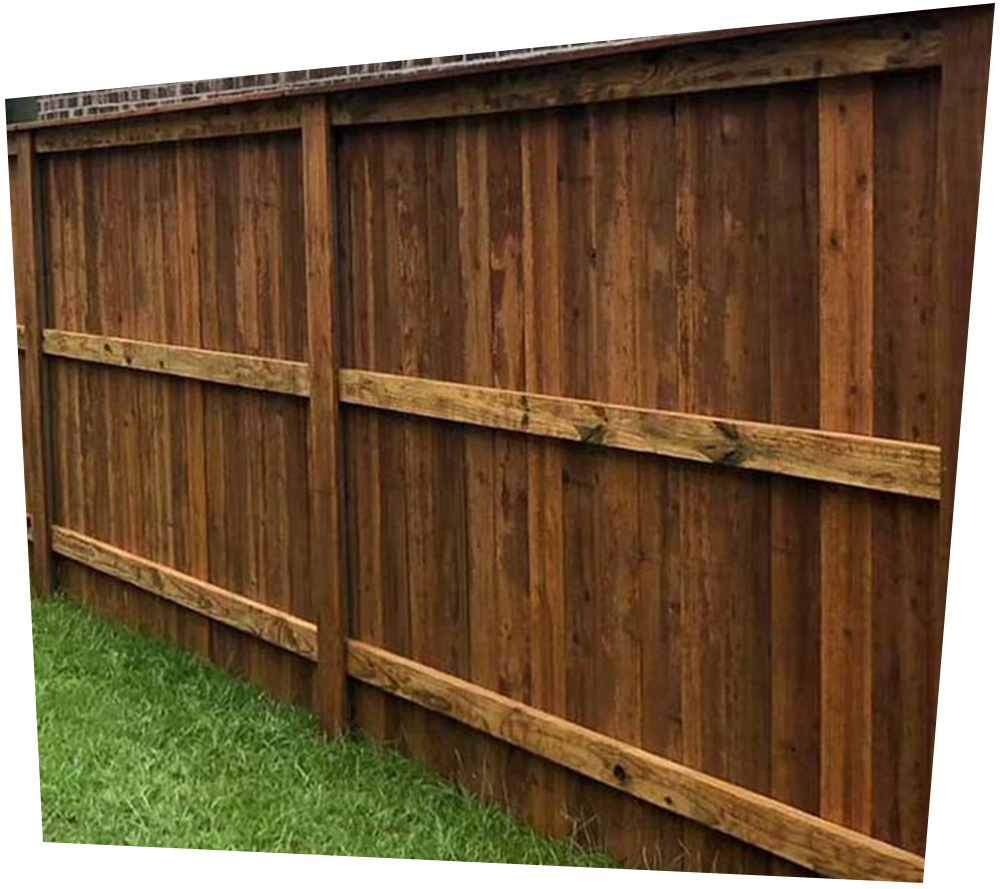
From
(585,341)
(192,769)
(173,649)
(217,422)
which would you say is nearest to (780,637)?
(585,341)

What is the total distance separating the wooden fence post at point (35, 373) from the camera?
707 cm

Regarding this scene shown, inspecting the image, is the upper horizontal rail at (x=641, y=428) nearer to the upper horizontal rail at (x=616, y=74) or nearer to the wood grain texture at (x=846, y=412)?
the wood grain texture at (x=846, y=412)

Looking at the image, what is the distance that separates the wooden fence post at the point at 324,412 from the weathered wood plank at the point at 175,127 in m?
0.20

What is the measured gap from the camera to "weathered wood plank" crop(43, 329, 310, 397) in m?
5.39

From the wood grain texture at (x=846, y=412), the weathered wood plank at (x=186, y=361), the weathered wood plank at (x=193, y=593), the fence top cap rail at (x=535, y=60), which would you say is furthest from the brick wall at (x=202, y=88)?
the wood grain texture at (x=846, y=412)

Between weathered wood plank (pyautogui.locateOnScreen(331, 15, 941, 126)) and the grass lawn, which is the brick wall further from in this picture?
the grass lawn

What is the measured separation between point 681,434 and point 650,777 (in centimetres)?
72

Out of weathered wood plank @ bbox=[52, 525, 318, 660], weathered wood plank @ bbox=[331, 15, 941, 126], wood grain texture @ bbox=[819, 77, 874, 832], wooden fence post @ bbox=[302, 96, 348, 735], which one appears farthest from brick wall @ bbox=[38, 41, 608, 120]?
wood grain texture @ bbox=[819, 77, 874, 832]

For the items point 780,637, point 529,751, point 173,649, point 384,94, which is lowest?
point 173,649

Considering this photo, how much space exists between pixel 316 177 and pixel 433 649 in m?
1.23

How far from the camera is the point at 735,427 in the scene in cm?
368

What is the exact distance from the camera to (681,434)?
151 inches

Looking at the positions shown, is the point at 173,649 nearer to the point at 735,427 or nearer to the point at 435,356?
the point at 435,356

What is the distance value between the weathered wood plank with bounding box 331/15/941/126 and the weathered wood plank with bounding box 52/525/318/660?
1492mm
